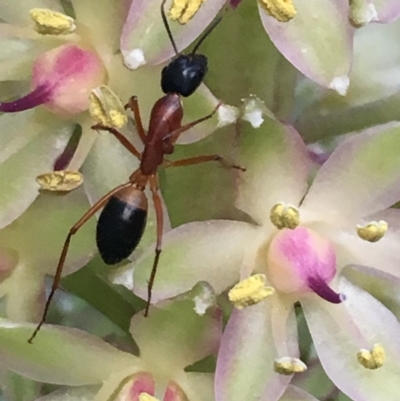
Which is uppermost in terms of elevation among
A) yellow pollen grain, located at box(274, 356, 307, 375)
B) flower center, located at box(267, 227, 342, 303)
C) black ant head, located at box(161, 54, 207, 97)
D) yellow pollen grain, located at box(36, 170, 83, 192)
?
black ant head, located at box(161, 54, 207, 97)

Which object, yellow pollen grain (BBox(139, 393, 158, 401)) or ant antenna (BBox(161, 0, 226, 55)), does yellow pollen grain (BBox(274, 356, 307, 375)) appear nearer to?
yellow pollen grain (BBox(139, 393, 158, 401))

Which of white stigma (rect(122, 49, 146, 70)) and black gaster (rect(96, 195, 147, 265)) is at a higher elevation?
white stigma (rect(122, 49, 146, 70))

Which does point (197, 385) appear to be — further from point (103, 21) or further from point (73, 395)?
point (103, 21)

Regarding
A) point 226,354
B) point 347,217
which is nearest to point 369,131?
point 347,217

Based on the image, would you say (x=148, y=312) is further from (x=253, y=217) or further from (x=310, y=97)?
(x=310, y=97)

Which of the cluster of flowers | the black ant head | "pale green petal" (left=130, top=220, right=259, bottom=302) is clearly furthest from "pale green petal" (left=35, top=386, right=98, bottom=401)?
the black ant head

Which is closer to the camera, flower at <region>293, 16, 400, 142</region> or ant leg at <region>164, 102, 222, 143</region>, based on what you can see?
ant leg at <region>164, 102, 222, 143</region>

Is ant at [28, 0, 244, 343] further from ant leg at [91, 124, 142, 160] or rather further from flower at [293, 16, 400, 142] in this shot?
flower at [293, 16, 400, 142]
